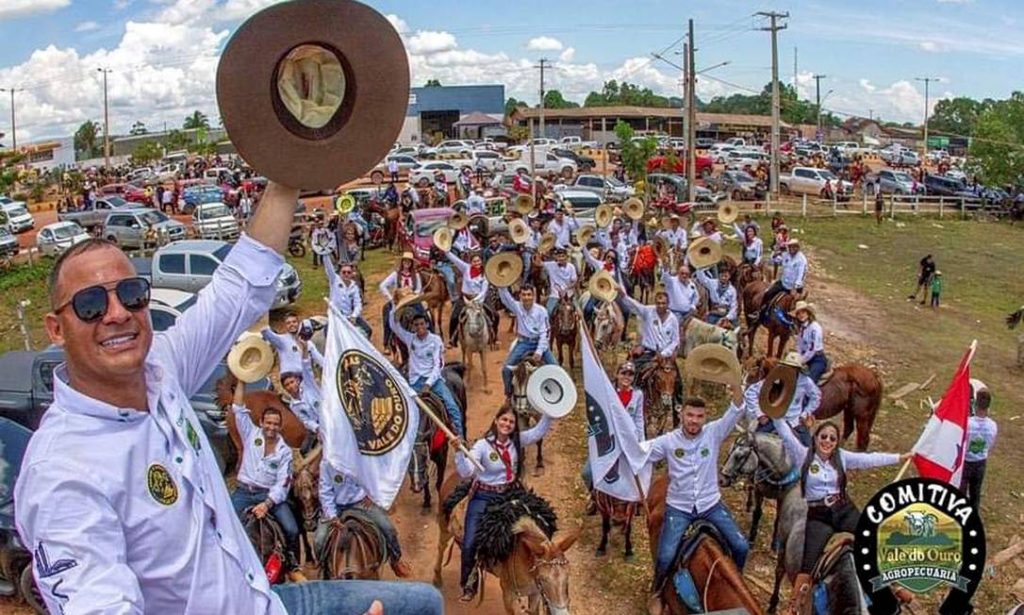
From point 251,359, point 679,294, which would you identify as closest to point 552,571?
point 251,359

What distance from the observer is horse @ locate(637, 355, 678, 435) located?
11891 millimetres

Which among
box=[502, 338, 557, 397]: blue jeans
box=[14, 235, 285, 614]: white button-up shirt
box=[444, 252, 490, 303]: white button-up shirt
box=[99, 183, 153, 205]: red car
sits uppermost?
box=[99, 183, 153, 205]: red car

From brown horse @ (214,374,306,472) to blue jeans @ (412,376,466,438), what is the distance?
1.49 metres

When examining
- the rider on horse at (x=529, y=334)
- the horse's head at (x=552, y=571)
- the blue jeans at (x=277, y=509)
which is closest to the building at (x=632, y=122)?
the rider on horse at (x=529, y=334)

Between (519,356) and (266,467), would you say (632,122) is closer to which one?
(519,356)

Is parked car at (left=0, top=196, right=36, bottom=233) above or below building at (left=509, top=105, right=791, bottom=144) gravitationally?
below

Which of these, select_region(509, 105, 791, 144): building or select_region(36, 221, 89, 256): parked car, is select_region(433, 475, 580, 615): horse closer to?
select_region(36, 221, 89, 256): parked car

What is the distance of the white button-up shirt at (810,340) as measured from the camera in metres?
11.7

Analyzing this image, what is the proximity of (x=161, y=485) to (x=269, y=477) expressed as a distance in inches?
241

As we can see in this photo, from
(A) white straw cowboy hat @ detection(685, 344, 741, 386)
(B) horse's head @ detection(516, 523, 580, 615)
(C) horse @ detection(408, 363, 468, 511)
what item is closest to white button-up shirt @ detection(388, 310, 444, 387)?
(C) horse @ detection(408, 363, 468, 511)

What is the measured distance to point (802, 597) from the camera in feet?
23.1

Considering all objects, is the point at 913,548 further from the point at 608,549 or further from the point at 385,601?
the point at 608,549

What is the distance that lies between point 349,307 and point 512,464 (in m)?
6.19

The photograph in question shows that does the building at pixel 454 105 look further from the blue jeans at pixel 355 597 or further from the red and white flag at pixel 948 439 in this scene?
the blue jeans at pixel 355 597
